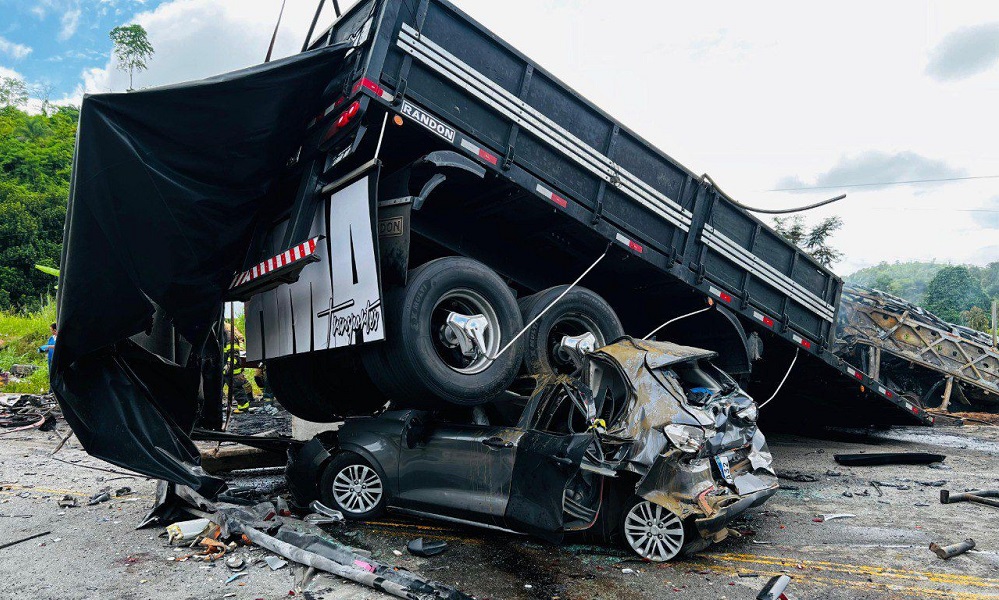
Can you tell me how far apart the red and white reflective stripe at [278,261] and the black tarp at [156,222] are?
23cm

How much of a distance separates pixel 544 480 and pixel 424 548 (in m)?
Result: 0.96

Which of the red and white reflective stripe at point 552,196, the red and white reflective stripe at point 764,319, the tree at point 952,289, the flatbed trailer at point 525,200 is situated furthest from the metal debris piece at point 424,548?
the tree at point 952,289

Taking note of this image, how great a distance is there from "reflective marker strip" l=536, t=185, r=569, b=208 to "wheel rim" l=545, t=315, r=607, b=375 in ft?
3.77

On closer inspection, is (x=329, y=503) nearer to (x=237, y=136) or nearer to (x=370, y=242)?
(x=370, y=242)

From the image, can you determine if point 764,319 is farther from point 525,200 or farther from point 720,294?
point 525,200

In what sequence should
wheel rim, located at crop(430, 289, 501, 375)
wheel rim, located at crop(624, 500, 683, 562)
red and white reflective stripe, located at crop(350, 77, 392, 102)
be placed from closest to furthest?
wheel rim, located at crop(624, 500, 683, 562) < red and white reflective stripe, located at crop(350, 77, 392, 102) < wheel rim, located at crop(430, 289, 501, 375)

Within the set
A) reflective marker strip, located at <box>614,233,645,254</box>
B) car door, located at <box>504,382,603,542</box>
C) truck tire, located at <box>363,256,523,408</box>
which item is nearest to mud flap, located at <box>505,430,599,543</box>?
car door, located at <box>504,382,603,542</box>

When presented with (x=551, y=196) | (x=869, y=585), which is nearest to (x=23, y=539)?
(x=551, y=196)

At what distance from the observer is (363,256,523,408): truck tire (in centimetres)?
490

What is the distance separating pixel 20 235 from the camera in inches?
1084

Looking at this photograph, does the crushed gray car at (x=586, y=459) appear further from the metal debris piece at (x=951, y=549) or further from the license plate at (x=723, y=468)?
the metal debris piece at (x=951, y=549)

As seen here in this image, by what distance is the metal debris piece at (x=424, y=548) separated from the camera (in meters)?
4.41

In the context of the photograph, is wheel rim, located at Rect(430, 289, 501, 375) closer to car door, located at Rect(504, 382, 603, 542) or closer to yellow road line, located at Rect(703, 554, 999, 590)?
car door, located at Rect(504, 382, 603, 542)

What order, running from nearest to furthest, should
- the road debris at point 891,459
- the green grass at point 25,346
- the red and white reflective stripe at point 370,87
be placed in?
the red and white reflective stripe at point 370,87, the road debris at point 891,459, the green grass at point 25,346
